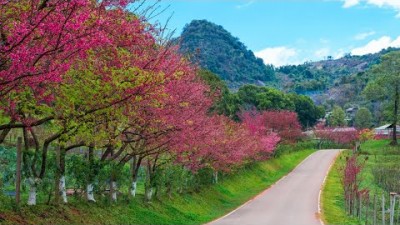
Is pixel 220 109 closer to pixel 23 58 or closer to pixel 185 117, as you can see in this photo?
pixel 185 117

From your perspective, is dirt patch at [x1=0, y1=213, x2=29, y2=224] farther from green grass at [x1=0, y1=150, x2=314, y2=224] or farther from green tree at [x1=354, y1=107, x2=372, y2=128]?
green tree at [x1=354, y1=107, x2=372, y2=128]

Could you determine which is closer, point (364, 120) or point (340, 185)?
point (340, 185)

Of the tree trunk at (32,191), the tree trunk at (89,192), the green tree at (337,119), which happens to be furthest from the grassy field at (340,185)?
the green tree at (337,119)

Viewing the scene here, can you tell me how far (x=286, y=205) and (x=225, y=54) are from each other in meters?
142

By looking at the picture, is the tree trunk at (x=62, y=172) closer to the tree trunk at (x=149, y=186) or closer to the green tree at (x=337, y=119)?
the tree trunk at (x=149, y=186)

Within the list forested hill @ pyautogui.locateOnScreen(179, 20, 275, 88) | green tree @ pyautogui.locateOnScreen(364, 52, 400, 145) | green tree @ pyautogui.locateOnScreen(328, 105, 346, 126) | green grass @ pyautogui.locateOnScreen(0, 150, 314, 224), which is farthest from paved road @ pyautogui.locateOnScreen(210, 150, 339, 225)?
forested hill @ pyautogui.locateOnScreen(179, 20, 275, 88)

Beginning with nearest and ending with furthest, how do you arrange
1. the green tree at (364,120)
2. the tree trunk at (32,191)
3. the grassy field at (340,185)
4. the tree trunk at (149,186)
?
the tree trunk at (32,191), the tree trunk at (149,186), the grassy field at (340,185), the green tree at (364,120)

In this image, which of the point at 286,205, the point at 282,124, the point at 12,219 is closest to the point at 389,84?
the point at 282,124

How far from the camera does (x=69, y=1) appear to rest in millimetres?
6949

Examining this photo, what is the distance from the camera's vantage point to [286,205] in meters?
27.7

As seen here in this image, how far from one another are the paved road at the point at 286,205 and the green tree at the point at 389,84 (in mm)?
29418

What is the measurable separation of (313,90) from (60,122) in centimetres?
18846

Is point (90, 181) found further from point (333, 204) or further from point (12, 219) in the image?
point (333, 204)

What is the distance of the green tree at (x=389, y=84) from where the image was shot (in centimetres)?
7325
